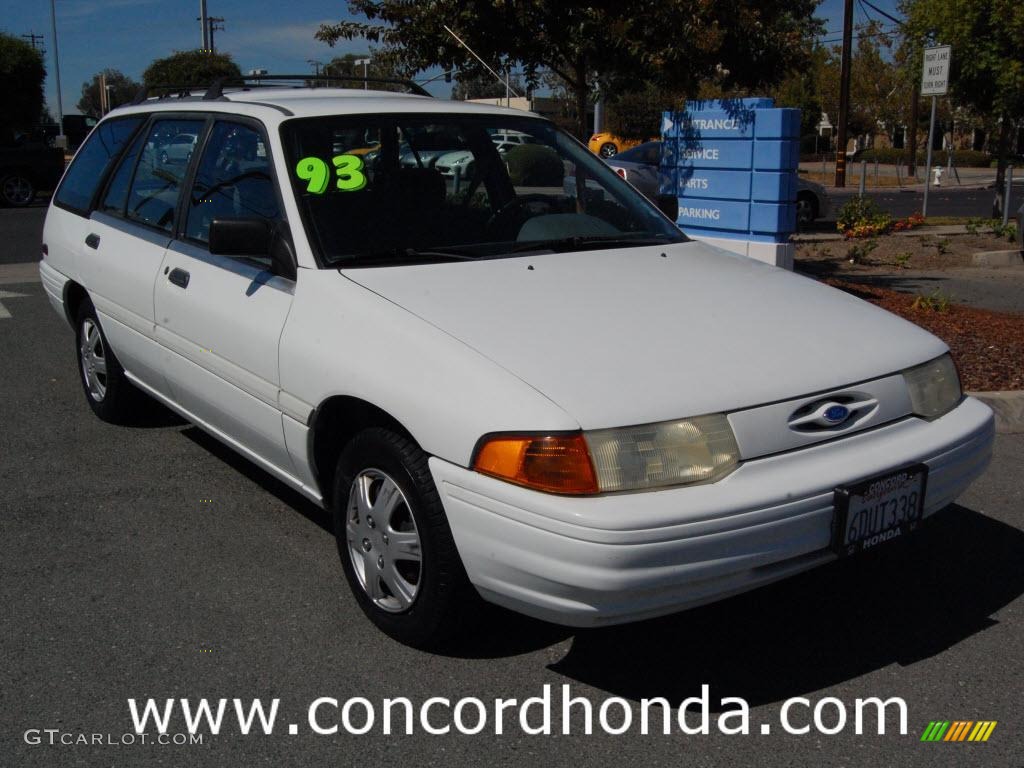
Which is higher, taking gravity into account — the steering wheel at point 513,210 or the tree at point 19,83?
the tree at point 19,83

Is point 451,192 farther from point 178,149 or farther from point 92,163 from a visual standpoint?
point 92,163

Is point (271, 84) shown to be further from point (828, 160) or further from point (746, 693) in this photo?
point (828, 160)

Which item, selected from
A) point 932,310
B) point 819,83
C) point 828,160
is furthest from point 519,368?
point 828,160

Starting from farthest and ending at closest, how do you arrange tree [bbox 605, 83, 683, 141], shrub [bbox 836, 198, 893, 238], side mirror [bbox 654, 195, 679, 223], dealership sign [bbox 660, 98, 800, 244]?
tree [bbox 605, 83, 683, 141] → shrub [bbox 836, 198, 893, 238] → dealership sign [bbox 660, 98, 800, 244] → side mirror [bbox 654, 195, 679, 223]

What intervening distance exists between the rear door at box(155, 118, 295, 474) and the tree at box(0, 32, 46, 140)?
1276 inches

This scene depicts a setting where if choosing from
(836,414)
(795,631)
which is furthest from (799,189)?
(836,414)

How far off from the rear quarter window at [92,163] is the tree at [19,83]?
30.5 metres

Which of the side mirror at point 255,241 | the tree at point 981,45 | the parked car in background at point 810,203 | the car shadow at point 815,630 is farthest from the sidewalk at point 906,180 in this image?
the side mirror at point 255,241

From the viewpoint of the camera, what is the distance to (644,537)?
2850 mm

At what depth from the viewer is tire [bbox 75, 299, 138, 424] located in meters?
5.71

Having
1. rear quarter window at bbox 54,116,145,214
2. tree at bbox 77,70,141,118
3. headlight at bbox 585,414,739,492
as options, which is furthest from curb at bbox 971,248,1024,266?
tree at bbox 77,70,141,118

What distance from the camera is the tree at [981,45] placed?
16109 mm

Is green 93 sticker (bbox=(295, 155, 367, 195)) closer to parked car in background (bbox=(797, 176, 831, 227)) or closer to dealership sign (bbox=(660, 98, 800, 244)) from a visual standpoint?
dealership sign (bbox=(660, 98, 800, 244))

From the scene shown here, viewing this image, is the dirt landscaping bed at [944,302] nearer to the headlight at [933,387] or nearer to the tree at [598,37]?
the tree at [598,37]
